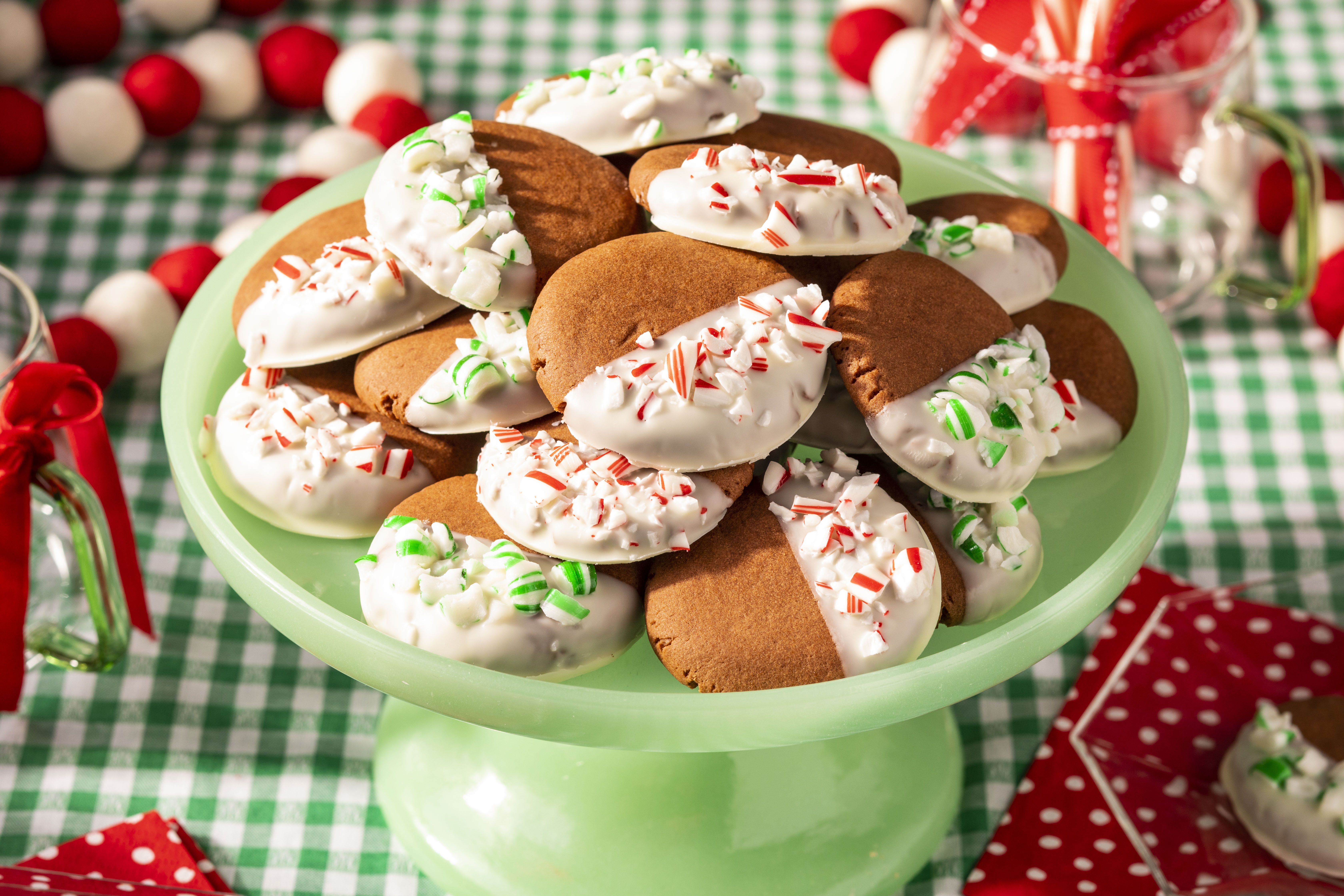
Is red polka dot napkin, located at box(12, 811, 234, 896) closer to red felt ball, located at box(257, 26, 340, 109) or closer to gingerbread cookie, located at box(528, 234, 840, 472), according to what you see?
gingerbread cookie, located at box(528, 234, 840, 472)

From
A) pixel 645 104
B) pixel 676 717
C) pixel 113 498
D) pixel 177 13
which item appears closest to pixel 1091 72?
pixel 645 104

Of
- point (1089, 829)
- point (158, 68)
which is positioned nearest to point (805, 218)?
point (1089, 829)

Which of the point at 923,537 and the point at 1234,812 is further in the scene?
the point at 1234,812

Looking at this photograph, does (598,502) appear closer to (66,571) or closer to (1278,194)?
(66,571)

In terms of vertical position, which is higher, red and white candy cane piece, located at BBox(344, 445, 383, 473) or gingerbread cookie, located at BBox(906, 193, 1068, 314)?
gingerbread cookie, located at BBox(906, 193, 1068, 314)

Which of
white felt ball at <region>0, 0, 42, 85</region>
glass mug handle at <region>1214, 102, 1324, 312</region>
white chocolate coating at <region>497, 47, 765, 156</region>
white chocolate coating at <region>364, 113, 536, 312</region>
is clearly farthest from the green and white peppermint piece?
white felt ball at <region>0, 0, 42, 85</region>

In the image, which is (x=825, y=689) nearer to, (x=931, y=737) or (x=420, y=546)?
(x=420, y=546)
